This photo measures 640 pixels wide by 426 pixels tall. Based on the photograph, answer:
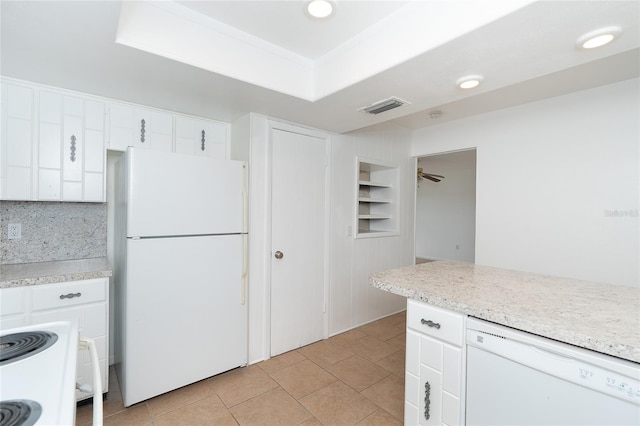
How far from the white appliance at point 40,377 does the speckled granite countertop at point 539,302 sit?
1.32 m

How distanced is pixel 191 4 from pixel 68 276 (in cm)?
175

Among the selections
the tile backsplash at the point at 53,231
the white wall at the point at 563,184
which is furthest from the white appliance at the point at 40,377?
the white wall at the point at 563,184

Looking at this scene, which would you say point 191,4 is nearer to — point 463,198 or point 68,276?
point 68,276

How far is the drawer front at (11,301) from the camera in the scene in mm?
1646

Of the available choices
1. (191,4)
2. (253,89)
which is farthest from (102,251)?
(191,4)

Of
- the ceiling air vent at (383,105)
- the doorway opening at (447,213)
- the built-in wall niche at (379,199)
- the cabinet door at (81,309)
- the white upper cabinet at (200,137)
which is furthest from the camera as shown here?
the doorway opening at (447,213)

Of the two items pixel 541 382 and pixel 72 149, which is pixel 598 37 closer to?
pixel 541 382

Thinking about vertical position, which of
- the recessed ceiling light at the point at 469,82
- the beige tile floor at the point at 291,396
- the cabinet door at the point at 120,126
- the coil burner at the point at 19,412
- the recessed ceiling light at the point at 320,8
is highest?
the recessed ceiling light at the point at 320,8

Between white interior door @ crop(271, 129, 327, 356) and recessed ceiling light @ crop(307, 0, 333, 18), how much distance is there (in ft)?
3.79

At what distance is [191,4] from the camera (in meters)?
1.59

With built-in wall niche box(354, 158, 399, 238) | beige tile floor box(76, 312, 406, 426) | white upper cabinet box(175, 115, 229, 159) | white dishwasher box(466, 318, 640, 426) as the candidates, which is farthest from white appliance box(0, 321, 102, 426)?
built-in wall niche box(354, 158, 399, 238)

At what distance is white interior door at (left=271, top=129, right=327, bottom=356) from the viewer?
2664 mm

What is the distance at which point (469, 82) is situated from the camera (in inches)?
71.6

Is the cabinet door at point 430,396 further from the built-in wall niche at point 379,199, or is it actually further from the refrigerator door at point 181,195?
the built-in wall niche at point 379,199
